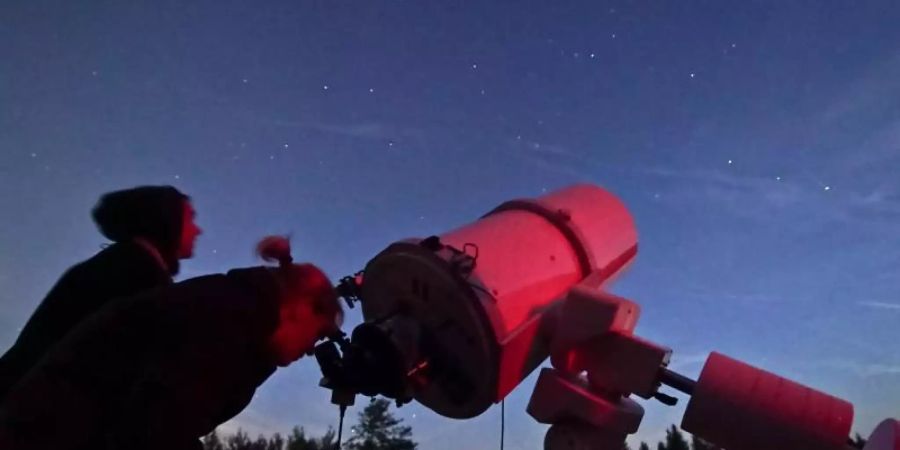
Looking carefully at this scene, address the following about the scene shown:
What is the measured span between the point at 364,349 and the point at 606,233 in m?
1.43

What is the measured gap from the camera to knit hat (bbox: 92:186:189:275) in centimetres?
278

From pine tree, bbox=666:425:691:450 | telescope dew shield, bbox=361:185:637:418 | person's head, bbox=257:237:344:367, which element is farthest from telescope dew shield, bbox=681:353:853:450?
pine tree, bbox=666:425:691:450

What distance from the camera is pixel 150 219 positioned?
280 cm

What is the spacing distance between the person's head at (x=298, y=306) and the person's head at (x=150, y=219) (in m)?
0.48

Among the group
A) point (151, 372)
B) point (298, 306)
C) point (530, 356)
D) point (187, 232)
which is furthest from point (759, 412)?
point (187, 232)

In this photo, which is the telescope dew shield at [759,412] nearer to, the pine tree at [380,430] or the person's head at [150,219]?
the person's head at [150,219]

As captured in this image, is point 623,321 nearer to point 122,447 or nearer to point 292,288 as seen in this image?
point 292,288

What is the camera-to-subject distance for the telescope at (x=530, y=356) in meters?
2.57

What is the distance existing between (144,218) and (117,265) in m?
0.27

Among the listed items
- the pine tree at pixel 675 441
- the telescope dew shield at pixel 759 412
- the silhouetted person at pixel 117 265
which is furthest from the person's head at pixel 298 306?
the pine tree at pixel 675 441

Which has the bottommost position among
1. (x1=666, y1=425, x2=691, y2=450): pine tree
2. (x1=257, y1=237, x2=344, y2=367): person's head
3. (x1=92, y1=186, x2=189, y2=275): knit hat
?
(x1=257, y1=237, x2=344, y2=367): person's head

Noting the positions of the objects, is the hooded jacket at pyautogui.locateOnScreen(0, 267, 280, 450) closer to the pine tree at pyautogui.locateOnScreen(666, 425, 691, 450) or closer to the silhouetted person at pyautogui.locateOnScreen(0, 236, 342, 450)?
the silhouetted person at pyautogui.locateOnScreen(0, 236, 342, 450)

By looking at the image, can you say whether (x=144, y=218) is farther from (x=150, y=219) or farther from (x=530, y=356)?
(x=530, y=356)

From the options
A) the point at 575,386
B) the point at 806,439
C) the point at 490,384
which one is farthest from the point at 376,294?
the point at 806,439
